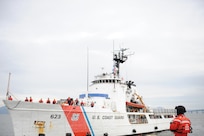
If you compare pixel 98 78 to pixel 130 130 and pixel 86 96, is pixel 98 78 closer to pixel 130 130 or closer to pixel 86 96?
pixel 86 96

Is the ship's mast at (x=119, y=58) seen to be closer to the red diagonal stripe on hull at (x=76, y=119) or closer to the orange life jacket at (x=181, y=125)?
the red diagonal stripe on hull at (x=76, y=119)

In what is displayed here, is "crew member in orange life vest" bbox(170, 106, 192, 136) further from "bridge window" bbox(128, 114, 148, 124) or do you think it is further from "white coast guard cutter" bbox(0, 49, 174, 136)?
"bridge window" bbox(128, 114, 148, 124)

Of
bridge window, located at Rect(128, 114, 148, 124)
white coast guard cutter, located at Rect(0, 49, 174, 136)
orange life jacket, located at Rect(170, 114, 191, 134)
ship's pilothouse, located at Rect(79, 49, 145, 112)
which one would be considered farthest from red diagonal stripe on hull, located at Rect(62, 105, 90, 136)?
orange life jacket, located at Rect(170, 114, 191, 134)

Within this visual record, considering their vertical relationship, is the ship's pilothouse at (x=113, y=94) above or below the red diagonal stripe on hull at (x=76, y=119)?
above

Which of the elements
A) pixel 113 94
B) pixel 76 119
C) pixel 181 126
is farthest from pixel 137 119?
pixel 181 126

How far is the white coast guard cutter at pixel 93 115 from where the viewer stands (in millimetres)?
12852

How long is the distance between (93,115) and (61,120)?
3.01 m

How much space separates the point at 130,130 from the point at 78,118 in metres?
7.32

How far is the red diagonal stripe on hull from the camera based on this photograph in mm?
14482

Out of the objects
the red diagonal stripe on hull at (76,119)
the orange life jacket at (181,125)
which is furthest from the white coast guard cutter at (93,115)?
the orange life jacket at (181,125)

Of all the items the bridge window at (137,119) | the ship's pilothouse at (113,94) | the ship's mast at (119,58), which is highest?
the ship's mast at (119,58)

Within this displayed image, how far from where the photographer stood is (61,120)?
14086 millimetres

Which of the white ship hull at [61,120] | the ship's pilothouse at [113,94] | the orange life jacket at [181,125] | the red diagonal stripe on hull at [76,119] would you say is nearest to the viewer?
the orange life jacket at [181,125]

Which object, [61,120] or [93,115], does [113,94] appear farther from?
[61,120]
